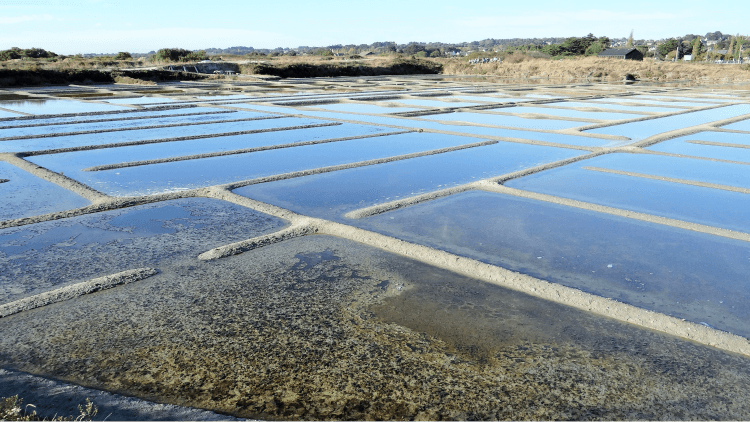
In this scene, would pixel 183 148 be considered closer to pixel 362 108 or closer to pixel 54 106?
pixel 362 108

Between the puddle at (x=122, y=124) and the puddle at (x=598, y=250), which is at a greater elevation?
the puddle at (x=122, y=124)

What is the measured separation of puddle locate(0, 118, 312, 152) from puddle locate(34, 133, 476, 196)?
100cm

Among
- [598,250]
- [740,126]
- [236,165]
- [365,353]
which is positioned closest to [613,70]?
[740,126]

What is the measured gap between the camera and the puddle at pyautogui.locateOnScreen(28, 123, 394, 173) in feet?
19.7

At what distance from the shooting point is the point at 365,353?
7.50 feet

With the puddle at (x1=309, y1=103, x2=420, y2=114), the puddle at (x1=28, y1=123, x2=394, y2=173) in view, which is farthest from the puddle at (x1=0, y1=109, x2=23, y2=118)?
the puddle at (x1=309, y1=103, x2=420, y2=114)

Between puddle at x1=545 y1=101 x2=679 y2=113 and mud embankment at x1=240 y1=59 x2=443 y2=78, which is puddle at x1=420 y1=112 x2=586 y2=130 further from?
mud embankment at x1=240 y1=59 x2=443 y2=78

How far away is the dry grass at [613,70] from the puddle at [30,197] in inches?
1121

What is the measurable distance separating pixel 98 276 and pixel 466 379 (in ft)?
6.90

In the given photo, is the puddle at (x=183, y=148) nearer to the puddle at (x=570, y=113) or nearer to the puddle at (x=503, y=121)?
the puddle at (x=503, y=121)

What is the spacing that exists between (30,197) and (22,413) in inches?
132

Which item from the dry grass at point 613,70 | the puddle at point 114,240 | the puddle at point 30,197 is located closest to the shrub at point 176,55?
the dry grass at point 613,70

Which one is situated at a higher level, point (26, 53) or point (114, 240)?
point (26, 53)

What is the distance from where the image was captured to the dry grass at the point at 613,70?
2867 cm
